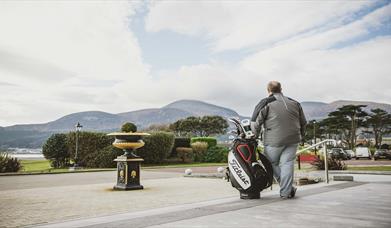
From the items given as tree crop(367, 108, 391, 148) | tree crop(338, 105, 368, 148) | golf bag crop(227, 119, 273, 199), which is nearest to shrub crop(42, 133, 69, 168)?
golf bag crop(227, 119, 273, 199)

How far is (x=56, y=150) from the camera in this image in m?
24.6

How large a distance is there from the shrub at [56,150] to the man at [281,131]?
22327 mm

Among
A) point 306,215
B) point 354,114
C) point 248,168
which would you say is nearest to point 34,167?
point 248,168

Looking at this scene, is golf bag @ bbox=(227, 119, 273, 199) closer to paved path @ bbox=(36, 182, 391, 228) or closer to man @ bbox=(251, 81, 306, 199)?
man @ bbox=(251, 81, 306, 199)

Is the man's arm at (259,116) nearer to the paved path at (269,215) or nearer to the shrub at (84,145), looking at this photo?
the paved path at (269,215)

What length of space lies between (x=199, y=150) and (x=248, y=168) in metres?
27.9

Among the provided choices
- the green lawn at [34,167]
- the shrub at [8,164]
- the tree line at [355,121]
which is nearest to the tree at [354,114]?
the tree line at [355,121]

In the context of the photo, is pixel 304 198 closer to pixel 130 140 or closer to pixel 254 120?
pixel 254 120

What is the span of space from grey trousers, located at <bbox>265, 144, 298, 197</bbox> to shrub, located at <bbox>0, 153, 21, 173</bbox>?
1701 cm

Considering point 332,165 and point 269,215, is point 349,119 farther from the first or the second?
point 269,215

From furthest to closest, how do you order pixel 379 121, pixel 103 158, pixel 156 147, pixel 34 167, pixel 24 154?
pixel 379 121 < pixel 24 154 < pixel 156 147 < pixel 34 167 < pixel 103 158

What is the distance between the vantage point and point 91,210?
17.8 ft

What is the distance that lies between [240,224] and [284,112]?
237cm

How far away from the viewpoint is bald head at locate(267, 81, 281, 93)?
17.6ft
